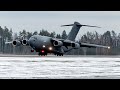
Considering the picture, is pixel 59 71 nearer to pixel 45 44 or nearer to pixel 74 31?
pixel 45 44

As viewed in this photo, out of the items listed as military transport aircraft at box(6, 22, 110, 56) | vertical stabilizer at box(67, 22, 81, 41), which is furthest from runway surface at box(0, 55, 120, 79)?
vertical stabilizer at box(67, 22, 81, 41)

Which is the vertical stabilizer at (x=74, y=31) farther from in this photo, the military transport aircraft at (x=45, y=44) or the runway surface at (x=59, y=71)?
the runway surface at (x=59, y=71)

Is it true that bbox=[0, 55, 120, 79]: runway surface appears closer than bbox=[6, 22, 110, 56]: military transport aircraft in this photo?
Yes

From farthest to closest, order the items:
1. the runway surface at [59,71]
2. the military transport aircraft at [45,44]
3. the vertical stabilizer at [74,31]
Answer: the vertical stabilizer at [74,31]
the military transport aircraft at [45,44]
the runway surface at [59,71]

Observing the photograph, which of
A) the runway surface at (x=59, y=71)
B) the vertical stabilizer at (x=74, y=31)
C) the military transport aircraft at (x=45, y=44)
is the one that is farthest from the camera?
the vertical stabilizer at (x=74, y=31)

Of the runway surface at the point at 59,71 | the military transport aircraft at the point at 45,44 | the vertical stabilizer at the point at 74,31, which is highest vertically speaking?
the vertical stabilizer at the point at 74,31

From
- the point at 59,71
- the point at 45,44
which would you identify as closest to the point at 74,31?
the point at 45,44

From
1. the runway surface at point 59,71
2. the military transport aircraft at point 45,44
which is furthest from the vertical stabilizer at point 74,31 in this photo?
the runway surface at point 59,71

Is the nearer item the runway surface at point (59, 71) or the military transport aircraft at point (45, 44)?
the runway surface at point (59, 71)

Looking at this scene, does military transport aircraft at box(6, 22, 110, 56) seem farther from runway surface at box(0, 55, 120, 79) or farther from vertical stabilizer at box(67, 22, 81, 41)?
runway surface at box(0, 55, 120, 79)

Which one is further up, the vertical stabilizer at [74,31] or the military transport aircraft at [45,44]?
the vertical stabilizer at [74,31]

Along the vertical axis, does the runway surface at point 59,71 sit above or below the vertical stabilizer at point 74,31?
below

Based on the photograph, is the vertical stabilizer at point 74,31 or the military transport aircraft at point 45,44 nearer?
the military transport aircraft at point 45,44
